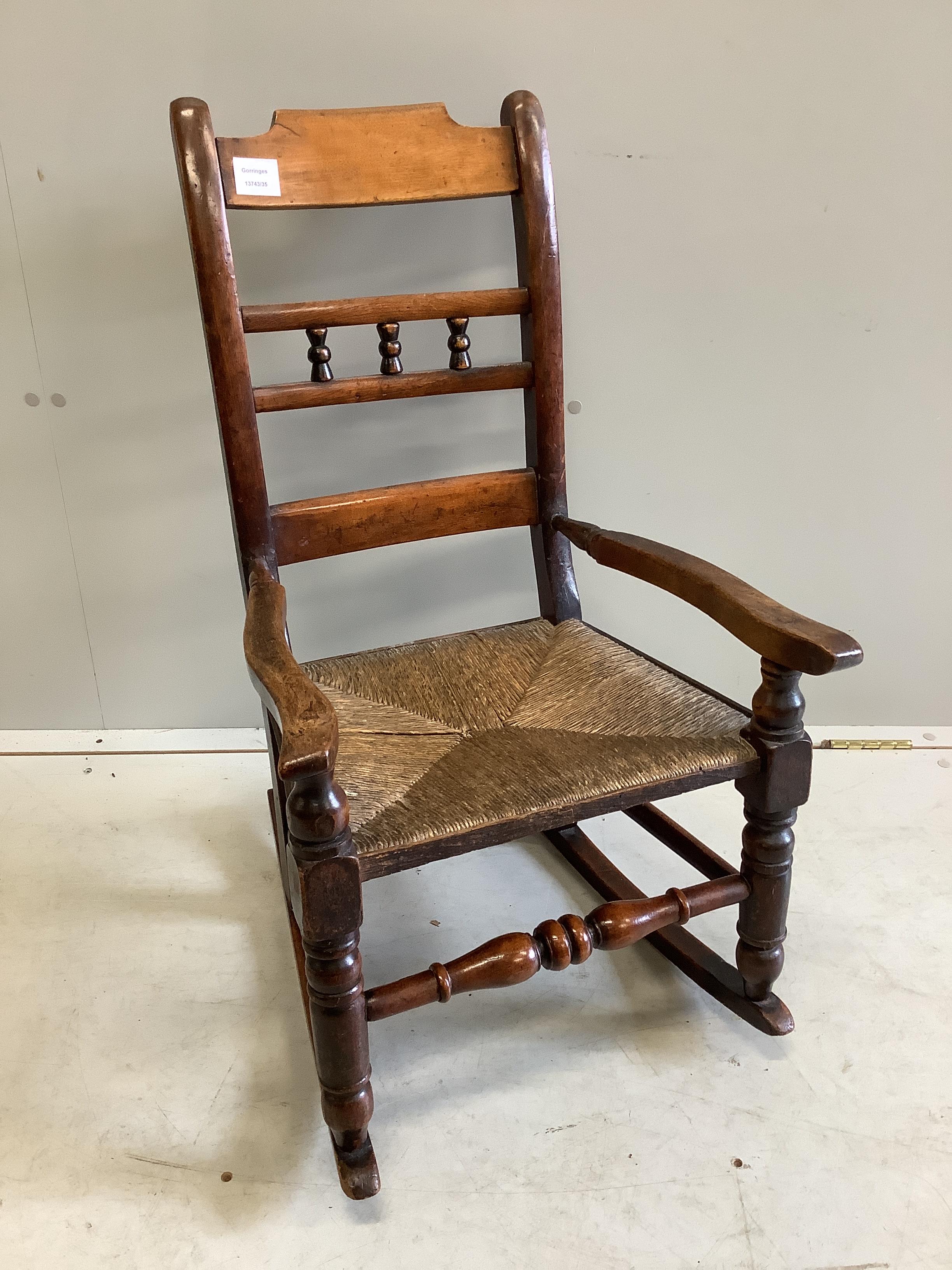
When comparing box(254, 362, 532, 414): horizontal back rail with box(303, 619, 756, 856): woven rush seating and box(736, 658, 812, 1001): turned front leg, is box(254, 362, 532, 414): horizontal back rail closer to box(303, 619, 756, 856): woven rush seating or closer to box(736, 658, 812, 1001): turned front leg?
box(303, 619, 756, 856): woven rush seating

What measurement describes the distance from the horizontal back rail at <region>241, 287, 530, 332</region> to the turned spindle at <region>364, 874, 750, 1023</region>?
27.1 inches

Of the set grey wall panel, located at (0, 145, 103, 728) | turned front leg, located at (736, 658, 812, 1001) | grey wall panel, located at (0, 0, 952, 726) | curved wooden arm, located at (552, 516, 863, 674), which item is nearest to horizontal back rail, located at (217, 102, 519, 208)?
grey wall panel, located at (0, 0, 952, 726)

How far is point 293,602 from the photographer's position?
1468mm

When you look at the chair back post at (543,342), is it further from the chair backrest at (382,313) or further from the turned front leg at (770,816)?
the turned front leg at (770,816)

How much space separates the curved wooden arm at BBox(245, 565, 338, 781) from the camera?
616 millimetres

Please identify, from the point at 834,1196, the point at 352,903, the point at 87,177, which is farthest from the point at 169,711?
the point at 834,1196

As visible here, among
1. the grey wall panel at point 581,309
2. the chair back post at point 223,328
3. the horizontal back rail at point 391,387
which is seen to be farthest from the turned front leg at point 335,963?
the grey wall panel at point 581,309

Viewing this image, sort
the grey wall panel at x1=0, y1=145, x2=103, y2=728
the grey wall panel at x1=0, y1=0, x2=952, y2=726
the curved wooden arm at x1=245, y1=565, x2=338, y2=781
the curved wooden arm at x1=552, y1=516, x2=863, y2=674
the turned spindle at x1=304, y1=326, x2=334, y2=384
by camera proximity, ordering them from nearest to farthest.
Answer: the curved wooden arm at x1=245, y1=565, x2=338, y2=781 → the curved wooden arm at x1=552, y1=516, x2=863, y2=674 → the turned spindle at x1=304, y1=326, x2=334, y2=384 → the grey wall panel at x1=0, y1=0, x2=952, y2=726 → the grey wall panel at x1=0, y1=145, x2=103, y2=728

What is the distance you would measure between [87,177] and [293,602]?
→ 67 centimetres

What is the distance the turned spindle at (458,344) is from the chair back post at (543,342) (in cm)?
8

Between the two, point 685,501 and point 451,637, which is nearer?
point 451,637

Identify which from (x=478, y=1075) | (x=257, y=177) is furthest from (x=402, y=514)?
(x=478, y=1075)

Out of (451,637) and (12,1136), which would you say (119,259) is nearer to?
(451,637)

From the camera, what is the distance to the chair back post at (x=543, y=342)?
1.03 m
